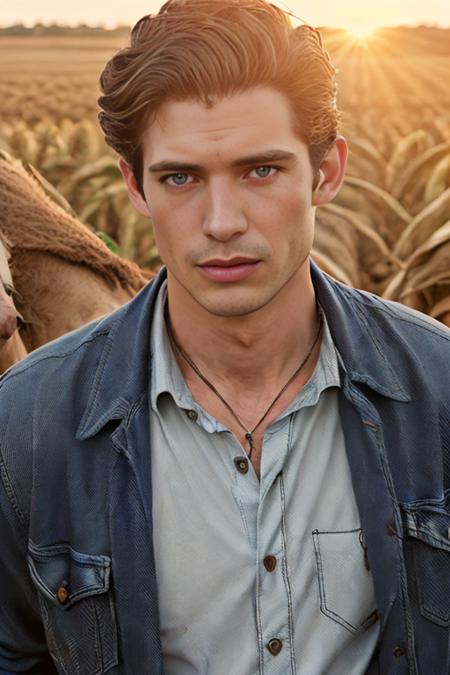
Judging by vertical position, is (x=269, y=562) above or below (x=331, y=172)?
below

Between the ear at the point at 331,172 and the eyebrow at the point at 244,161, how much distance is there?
0.22 metres

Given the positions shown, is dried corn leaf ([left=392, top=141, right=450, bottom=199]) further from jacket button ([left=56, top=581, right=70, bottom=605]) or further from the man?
jacket button ([left=56, top=581, right=70, bottom=605])

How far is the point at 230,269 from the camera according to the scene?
2.96m

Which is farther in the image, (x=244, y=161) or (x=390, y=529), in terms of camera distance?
(x=390, y=529)

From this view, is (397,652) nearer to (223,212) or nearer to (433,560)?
(433,560)

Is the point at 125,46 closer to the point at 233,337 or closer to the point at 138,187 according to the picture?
the point at 138,187

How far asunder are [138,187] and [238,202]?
1.27ft

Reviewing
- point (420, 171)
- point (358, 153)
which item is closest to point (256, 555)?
point (420, 171)

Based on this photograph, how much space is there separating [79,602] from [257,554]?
1.49 feet

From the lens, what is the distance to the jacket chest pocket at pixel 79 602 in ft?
9.90

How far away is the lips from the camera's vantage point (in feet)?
9.67

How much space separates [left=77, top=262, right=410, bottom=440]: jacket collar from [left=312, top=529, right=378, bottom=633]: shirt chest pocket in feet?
1.27

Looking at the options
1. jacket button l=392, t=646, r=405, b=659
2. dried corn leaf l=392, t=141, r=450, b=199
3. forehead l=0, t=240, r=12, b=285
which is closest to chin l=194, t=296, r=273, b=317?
jacket button l=392, t=646, r=405, b=659

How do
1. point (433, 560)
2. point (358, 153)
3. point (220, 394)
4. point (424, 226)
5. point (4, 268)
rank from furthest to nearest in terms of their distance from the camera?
point (358, 153) < point (424, 226) < point (4, 268) < point (220, 394) < point (433, 560)
